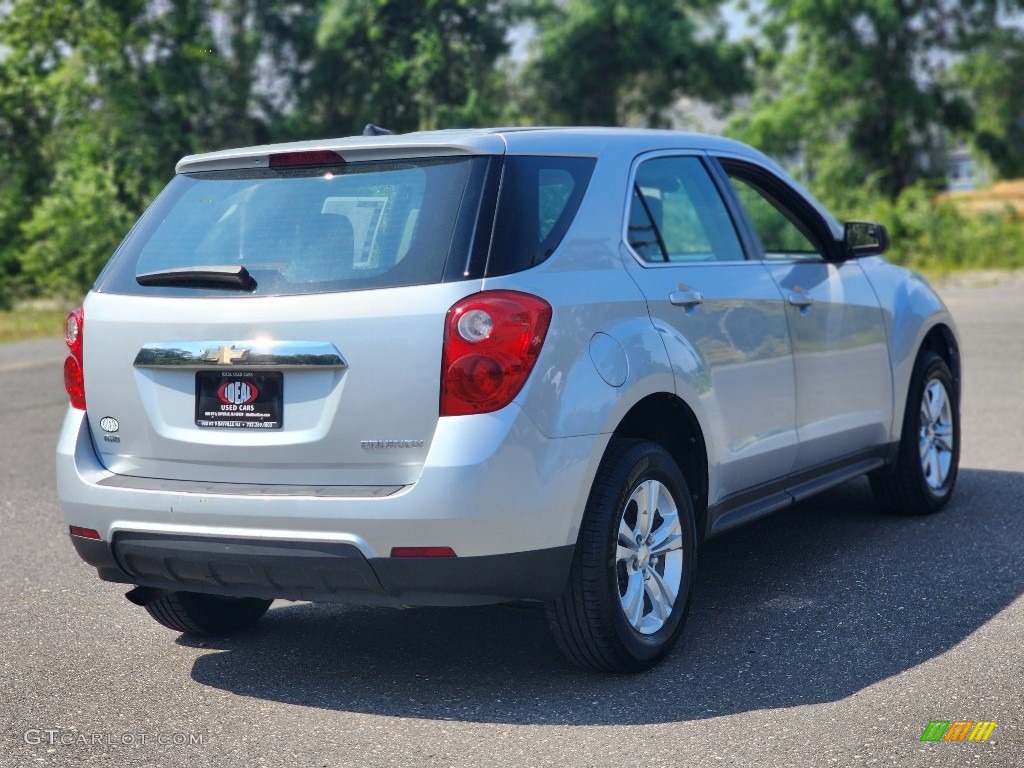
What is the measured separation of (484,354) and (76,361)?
4.83 ft

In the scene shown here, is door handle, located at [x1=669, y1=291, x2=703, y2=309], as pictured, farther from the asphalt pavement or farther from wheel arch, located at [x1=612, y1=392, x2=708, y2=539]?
the asphalt pavement

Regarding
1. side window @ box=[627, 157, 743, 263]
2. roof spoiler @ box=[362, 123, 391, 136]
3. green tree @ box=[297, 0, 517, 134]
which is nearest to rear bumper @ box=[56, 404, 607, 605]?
side window @ box=[627, 157, 743, 263]

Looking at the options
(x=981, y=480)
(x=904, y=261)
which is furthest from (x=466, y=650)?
(x=904, y=261)

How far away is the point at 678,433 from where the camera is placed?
16.1 ft

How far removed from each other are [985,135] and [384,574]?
131ft

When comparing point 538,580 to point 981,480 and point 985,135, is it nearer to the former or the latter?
point 981,480

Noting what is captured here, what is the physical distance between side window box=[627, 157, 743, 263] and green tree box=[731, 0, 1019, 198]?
33.6 m

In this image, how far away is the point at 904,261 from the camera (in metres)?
33.8

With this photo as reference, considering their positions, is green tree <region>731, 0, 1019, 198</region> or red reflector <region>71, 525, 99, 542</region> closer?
red reflector <region>71, 525, 99, 542</region>

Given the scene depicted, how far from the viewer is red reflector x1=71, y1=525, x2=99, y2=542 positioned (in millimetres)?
4375

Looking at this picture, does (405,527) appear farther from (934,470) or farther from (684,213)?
(934,470)

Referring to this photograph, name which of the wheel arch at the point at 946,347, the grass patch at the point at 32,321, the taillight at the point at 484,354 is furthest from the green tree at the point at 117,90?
the taillight at the point at 484,354

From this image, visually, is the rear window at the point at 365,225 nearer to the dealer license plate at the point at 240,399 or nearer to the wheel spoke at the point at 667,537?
the dealer license plate at the point at 240,399

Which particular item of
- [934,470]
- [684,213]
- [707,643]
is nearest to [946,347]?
[934,470]
